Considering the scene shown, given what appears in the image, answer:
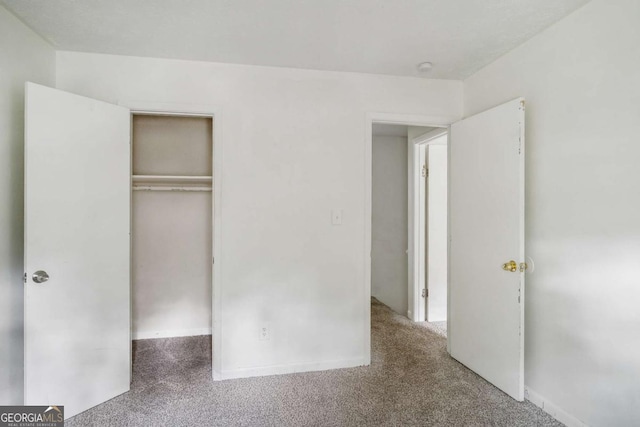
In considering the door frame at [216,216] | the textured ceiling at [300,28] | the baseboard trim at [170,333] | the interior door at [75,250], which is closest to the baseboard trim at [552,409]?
the door frame at [216,216]

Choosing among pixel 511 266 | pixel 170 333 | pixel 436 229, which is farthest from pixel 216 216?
pixel 436 229

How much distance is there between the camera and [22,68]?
2.05 meters

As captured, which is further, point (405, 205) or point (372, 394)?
point (405, 205)

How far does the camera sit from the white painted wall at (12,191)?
1912 mm

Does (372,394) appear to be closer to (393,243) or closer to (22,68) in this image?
(393,243)

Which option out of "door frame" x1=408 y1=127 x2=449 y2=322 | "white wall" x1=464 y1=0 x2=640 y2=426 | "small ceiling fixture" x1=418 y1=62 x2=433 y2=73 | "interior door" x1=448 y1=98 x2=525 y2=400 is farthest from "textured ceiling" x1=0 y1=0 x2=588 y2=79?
"door frame" x1=408 y1=127 x2=449 y2=322

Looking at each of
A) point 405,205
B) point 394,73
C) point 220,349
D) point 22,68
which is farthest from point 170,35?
point 405,205

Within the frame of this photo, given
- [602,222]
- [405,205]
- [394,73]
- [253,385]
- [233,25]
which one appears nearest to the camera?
[602,222]

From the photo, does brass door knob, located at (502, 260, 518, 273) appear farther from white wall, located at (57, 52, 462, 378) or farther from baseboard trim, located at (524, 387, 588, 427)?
white wall, located at (57, 52, 462, 378)

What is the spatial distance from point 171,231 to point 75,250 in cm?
139

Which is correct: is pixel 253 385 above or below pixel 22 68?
below

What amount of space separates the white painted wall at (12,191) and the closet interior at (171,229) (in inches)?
49.7

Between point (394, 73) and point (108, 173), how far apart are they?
2.22 meters

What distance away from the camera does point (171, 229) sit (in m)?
3.46
